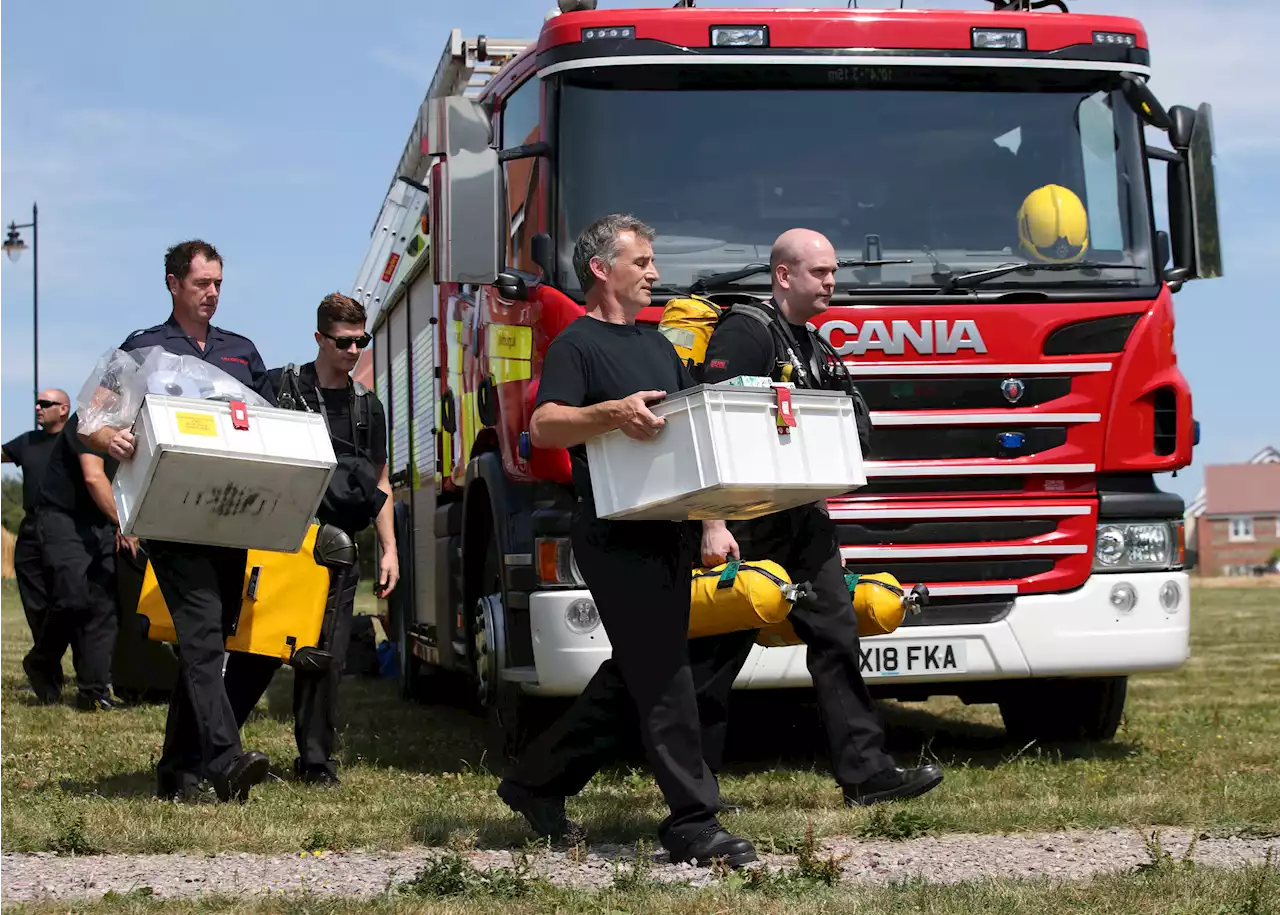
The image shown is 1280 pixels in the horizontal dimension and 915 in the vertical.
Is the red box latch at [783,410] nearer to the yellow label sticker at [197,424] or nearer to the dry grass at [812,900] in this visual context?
the dry grass at [812,900]

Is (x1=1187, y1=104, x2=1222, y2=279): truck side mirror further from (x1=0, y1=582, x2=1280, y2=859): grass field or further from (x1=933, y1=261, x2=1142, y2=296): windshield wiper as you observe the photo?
(x1=0, y1=582, x2=1280, y2=859): grass field

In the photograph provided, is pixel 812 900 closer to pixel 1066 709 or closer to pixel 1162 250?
pixel 1162 250

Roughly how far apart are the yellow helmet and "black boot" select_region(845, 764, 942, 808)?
8.85ft

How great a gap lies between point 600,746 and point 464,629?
3.31 meters

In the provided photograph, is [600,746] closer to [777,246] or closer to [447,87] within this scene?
[777,246]

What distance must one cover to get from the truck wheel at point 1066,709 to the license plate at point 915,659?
114cm

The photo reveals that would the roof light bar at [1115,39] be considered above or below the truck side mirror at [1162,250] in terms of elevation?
above

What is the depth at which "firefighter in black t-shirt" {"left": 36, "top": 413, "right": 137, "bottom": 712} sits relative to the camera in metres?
11.8

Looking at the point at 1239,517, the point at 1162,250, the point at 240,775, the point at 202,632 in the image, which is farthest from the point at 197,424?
the point at 1239,517

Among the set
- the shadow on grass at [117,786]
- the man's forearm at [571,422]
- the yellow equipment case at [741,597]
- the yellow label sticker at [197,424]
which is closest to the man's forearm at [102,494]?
the shadow on grass at [117,786]

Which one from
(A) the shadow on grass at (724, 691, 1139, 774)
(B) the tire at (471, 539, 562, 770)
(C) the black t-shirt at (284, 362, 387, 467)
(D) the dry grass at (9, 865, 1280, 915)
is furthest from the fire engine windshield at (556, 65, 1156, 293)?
(D) the dry grass at (9, 865, 1280, 915)

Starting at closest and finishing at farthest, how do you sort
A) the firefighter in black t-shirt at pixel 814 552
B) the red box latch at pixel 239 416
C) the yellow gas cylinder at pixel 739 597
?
the yellow gas cylinder at pixel 739 597
the firefighter in black t-shirt at pixel 814 552
the red box latch at pixel 239 416

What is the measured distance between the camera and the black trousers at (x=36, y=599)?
1226 centimetres

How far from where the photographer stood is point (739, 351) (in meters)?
6.22
